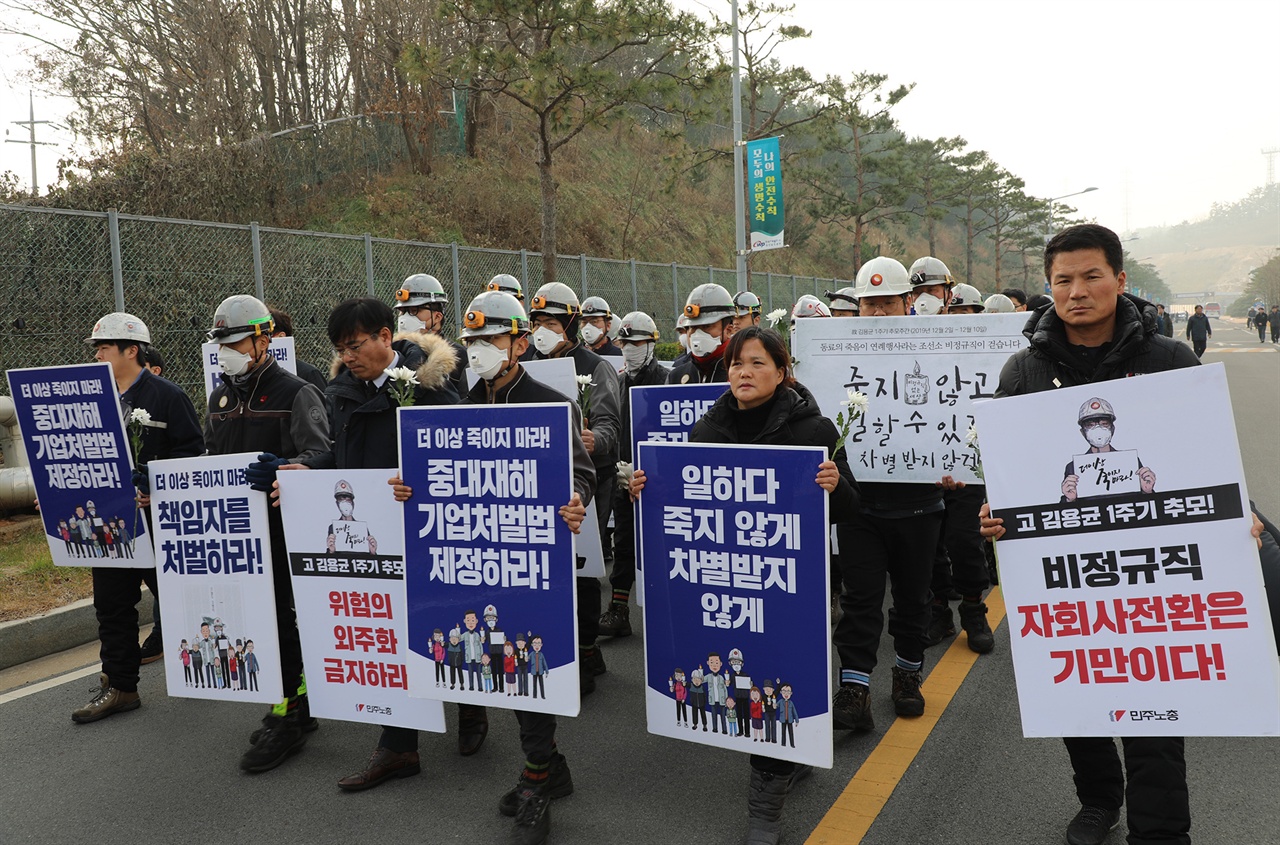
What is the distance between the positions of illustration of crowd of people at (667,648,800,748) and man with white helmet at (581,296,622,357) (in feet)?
15.8

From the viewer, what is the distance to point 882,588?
449 cm

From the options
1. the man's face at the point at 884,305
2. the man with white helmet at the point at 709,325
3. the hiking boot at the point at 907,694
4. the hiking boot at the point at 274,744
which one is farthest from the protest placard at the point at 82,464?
the man's face at the point at 884,305

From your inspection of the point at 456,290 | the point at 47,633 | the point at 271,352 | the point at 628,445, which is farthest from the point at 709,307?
the point at 456,290

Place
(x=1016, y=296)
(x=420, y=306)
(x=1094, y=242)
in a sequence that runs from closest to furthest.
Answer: (x=1094, y=242) < (x=420, y=306) < (x=1016, y=296)

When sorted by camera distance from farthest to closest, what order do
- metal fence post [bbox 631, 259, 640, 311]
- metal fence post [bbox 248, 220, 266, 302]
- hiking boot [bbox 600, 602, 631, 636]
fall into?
metal fence post [bbox 631, 259, 640, 311] → metal fence post [bbox 248, 220, 266, 302] → hiking boot [bbox 600, 602, 631, 636]

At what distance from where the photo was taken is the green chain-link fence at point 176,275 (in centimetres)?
976

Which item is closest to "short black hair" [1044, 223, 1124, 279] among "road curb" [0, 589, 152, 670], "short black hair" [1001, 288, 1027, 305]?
"road curb" [0, 589, 152, 670]

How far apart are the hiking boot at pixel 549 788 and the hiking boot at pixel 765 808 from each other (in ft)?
2.59

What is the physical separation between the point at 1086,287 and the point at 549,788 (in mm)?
2685

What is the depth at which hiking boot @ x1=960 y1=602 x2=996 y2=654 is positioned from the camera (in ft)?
18.4

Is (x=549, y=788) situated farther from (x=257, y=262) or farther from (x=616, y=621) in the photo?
(x=257, y=262)

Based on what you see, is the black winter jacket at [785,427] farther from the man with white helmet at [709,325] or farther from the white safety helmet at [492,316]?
the man with white helmet at [709,325]

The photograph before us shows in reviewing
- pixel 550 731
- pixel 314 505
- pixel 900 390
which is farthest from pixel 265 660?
pixel 900 390

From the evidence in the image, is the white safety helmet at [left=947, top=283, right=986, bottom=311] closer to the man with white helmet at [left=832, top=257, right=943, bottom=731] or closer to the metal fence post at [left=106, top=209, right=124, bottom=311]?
the man with white helmet at [left=832, top=257, right=943, bottom=731]
